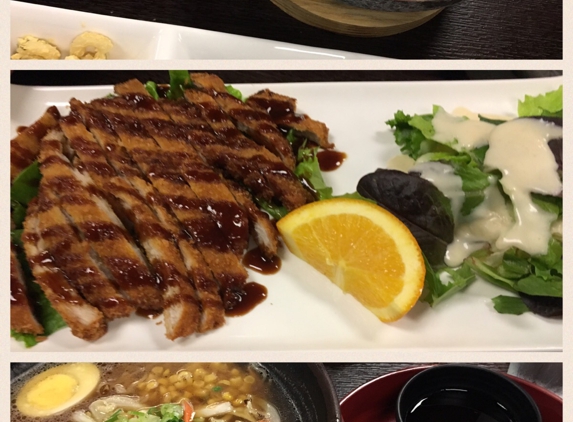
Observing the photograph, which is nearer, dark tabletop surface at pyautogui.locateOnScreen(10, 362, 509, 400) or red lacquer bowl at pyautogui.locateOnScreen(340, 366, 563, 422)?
red lacquer bowl at pyautogui.locateOnScreen(340, 366, 563, 422)

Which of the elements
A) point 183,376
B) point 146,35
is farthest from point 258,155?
point 183,376

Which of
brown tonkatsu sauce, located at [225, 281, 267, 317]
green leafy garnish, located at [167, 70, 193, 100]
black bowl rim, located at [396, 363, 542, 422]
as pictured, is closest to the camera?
black bowl rim, located at [396, 363, 542, 422]

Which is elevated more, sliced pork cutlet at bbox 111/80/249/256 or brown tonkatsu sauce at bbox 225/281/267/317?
sliced pork cutlet at bbox 111/80/249/256

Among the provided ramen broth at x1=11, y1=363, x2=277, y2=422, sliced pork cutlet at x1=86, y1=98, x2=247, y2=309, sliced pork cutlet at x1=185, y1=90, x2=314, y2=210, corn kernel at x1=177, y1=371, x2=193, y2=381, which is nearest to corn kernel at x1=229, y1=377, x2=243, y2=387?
ramen broth at x1=11, y1=363, x2=277, y2=422

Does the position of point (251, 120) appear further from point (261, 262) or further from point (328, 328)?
point (328, 328)

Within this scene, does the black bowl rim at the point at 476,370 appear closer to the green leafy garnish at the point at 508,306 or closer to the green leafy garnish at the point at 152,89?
the green leafy garnish at the point at 508,306

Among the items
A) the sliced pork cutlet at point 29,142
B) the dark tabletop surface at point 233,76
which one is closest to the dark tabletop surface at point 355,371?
the dark tabletop surface at point 233,76

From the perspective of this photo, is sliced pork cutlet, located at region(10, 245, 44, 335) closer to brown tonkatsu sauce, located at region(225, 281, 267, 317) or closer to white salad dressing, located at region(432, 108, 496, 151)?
brown tonkatsu sauce, located at region(225, 281, 267, 317)
